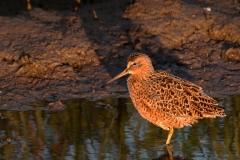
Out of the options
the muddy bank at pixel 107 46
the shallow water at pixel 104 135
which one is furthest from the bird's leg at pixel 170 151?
the muddy bank at pixel 107 46

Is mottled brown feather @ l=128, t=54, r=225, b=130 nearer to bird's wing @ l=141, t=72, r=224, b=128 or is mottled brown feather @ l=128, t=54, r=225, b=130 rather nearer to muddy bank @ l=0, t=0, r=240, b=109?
bird's wing @ l=141, t=72, r=224, b=128

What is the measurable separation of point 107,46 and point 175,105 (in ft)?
10.4

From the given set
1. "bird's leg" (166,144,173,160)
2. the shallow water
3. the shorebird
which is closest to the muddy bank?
the shallow water

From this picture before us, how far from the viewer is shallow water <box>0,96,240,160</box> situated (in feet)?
24.6

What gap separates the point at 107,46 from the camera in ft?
35.9

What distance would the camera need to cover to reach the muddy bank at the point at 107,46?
10016 mm

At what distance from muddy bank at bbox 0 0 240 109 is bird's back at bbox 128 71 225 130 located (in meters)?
1.79

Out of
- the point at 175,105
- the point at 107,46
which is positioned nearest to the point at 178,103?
the point at 175,105

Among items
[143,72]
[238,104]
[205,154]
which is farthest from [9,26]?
[205,154]

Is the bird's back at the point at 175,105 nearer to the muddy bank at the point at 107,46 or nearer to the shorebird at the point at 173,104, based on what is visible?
the shorebird at the point at 173,104

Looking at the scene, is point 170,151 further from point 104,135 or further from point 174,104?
point 104,135

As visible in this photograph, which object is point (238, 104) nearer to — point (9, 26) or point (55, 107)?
point (55, 107)

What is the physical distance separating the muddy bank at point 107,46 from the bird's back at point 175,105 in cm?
179

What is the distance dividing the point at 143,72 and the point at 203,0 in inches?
→ 163
